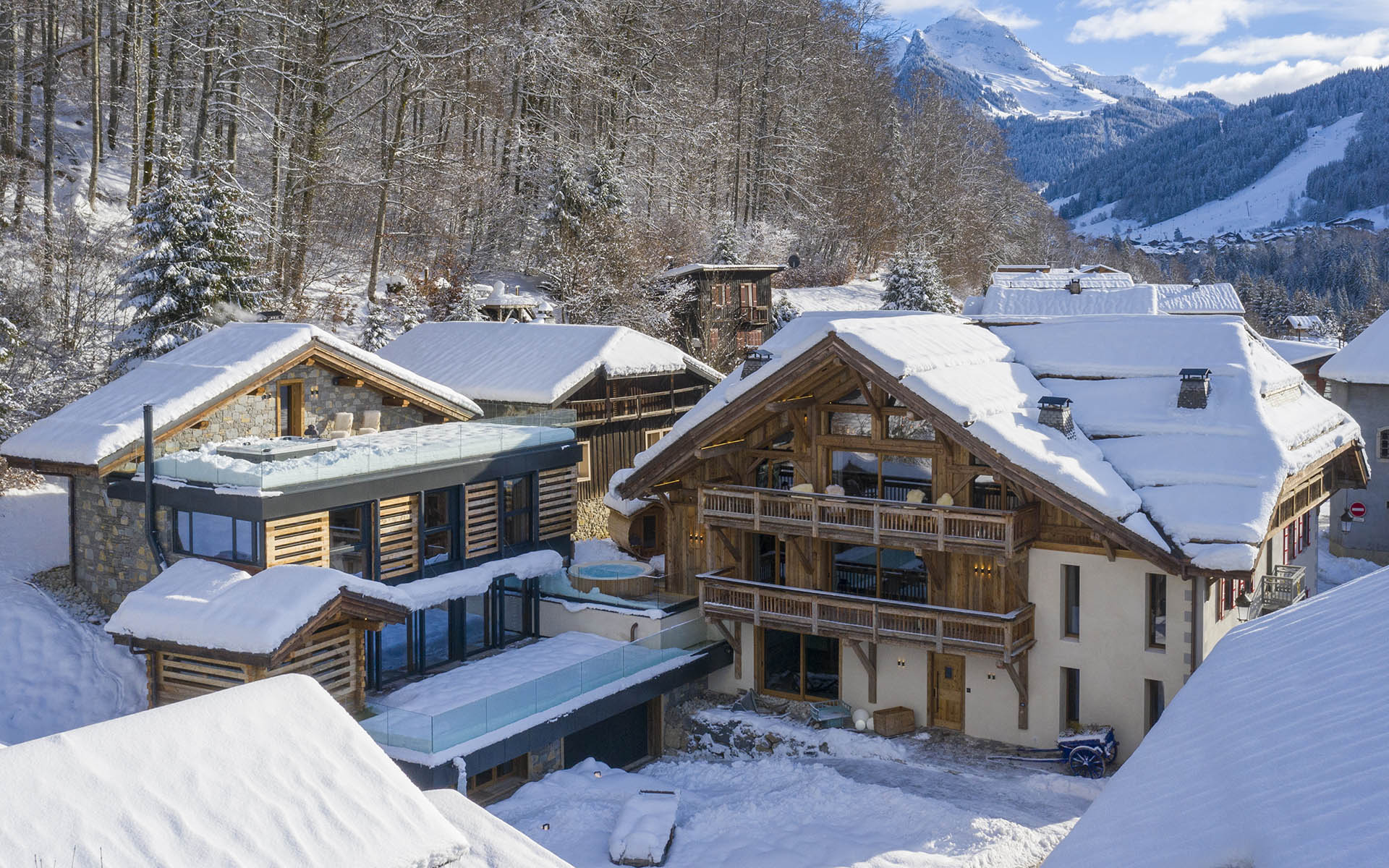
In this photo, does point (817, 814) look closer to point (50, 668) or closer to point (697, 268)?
point (50, 668)

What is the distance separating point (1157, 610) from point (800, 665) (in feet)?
22.8

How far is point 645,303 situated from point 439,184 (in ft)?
34.6

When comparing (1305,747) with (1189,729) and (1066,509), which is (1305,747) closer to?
(1189,729)

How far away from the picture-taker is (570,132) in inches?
2189

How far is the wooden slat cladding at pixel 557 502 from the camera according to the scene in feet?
88.0

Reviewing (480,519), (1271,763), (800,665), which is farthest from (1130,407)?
(1271,763)

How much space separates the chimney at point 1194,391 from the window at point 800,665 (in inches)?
323

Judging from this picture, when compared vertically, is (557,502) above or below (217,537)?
above

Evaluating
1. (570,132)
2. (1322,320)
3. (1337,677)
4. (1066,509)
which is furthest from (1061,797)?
(1322,320)

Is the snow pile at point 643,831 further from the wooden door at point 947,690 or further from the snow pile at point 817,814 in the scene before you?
the wooden door at point 947,690

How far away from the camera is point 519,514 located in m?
26.4

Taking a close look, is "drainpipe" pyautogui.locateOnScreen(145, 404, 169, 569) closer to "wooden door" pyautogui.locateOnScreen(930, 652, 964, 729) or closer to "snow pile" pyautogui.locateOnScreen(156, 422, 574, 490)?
"snow pile" pyautogui.locateOnScreen(156, 422, 574, 490)

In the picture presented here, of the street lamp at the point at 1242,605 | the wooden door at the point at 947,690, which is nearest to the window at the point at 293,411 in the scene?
the wooden door at the point at 947,690

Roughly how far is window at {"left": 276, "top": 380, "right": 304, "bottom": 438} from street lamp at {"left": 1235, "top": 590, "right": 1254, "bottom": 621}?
1910 cm
